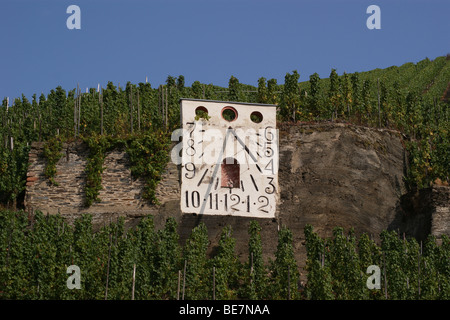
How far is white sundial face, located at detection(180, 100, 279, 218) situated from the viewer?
24750mm

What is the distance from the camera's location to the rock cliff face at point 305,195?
2456 centimetres

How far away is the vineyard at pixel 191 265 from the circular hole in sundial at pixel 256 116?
3608 mm

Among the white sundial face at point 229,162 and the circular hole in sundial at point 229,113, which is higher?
the circular hole in sundial at point 229,113

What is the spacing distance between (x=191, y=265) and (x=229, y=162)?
166 inches

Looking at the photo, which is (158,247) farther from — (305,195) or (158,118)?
(158,118)

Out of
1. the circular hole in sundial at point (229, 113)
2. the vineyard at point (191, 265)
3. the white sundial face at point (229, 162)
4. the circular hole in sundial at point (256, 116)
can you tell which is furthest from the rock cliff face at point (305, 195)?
the circular hole in sundial at point (229, 113)

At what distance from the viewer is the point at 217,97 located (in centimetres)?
3195

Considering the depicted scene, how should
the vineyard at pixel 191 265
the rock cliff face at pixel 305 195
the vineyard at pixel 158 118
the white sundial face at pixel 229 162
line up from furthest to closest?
the vineyard at pixel 158 118, the white sundial face at pixel 229 162, the rock cliff face at pixel 305 195, the vineyard at pixel 191 265

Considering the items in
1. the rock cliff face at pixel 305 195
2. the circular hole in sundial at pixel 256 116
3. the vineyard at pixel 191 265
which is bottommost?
the vineyard at pixel 191 265

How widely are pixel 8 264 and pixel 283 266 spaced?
7.31m

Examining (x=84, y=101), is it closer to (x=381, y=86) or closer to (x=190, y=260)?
(x=190, y=260)

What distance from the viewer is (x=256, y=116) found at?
26.1 meters

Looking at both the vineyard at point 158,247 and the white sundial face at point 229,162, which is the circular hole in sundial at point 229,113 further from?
the vineyard at point 158,247

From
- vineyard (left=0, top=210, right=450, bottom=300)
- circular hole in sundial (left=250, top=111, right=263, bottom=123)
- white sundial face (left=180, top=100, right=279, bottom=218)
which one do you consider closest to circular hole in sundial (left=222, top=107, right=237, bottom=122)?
white sundial face (left=180, top=100, right=279, bottom=218)
